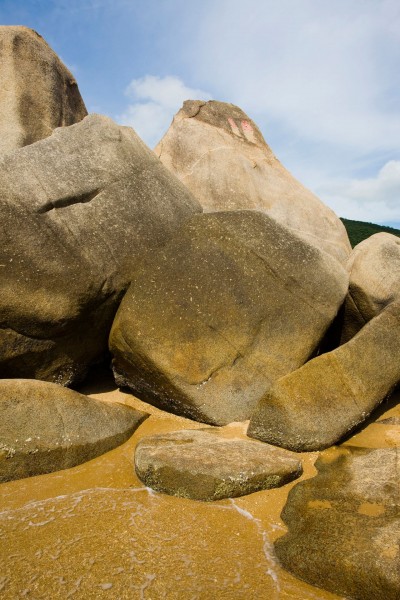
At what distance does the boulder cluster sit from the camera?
3.75 metres

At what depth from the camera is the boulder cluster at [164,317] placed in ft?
12.3

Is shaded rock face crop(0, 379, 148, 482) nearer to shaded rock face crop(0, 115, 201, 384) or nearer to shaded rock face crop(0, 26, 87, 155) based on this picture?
shaded rock face crop(0, 115, 201, 384)

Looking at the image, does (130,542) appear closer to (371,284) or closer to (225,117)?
(371,284)

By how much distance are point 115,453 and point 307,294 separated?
2.30 meters

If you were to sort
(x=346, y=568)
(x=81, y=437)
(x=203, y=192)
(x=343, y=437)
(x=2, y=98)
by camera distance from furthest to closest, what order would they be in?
1. (x=203, y=192)
2. (x=2, y=98)
3. (x=343, y=437)
4. (x=81, y=437)
5. (x=346, y=568)

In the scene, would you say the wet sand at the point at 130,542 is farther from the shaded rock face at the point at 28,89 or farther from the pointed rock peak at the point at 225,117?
the pointed rock peak at the point at 225,117

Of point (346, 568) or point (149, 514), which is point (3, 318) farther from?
point (346, 568)

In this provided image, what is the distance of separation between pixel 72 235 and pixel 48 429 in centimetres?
175

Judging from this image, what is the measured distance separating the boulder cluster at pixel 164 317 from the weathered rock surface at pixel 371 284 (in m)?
0.02

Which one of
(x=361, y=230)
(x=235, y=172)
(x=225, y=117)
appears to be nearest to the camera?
(x=235, y=172)

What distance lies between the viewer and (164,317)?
15.0 feet

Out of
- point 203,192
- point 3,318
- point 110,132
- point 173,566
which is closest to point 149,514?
point 173,566

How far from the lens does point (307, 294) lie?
191 inches

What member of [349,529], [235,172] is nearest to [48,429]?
[349,529]
